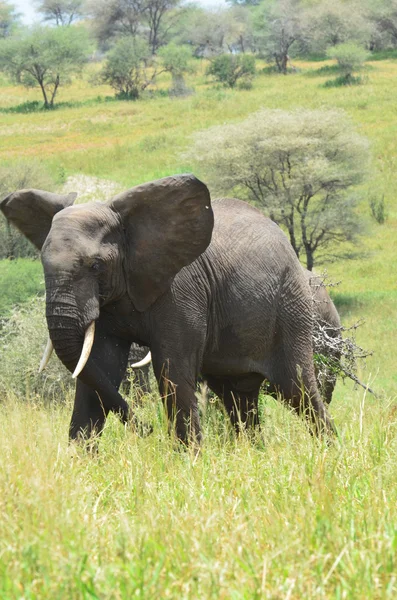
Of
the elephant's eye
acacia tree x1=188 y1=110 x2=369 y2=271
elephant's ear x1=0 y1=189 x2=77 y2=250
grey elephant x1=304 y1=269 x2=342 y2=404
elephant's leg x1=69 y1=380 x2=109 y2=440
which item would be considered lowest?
acacia tree x1=188 y1=110 x2=369 y2=271

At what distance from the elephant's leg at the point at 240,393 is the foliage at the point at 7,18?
126874 millimetres

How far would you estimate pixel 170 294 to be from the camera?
5508 mm

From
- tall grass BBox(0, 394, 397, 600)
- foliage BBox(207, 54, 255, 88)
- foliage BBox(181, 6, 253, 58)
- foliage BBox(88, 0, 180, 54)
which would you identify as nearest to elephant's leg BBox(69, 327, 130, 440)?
tall grass BBox(0, 394, 397, 600)

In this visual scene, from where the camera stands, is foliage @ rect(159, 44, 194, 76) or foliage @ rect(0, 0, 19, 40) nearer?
foliage @ rect(159, 44, 194, 76)

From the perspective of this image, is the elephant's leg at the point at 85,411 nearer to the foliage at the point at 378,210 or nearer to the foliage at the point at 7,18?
the foliage at the point at 378,210

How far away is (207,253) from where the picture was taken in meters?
5.84

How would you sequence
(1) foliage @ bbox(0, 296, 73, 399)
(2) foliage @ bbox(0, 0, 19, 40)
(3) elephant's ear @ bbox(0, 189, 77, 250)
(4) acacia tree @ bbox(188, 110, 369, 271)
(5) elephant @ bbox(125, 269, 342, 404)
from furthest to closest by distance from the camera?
(2) foliage @ bbox(0, 0, 19, 40)
(4) acacia tree @ bbox(188, 110, 369, 271)
(1) foliage @ bbox(0, 296, 73, 399)
(5) elephant @ bbox(125, 269, 342, 404)
(3) elephant's ear @ bbox(0, 189, 77, 250)

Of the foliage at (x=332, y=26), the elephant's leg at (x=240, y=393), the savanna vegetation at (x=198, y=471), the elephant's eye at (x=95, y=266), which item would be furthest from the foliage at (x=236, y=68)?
the elephant's eye at (x=95, y=266)

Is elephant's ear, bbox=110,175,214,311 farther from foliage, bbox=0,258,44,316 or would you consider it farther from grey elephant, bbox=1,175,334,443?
foliage, bbox=0,258,44,316

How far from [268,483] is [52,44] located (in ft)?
233

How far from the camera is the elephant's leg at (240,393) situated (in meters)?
6.66

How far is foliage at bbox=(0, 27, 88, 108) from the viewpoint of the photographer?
224ft

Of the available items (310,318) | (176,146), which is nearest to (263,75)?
(176,146)

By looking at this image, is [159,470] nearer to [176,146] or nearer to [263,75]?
[176,146]
